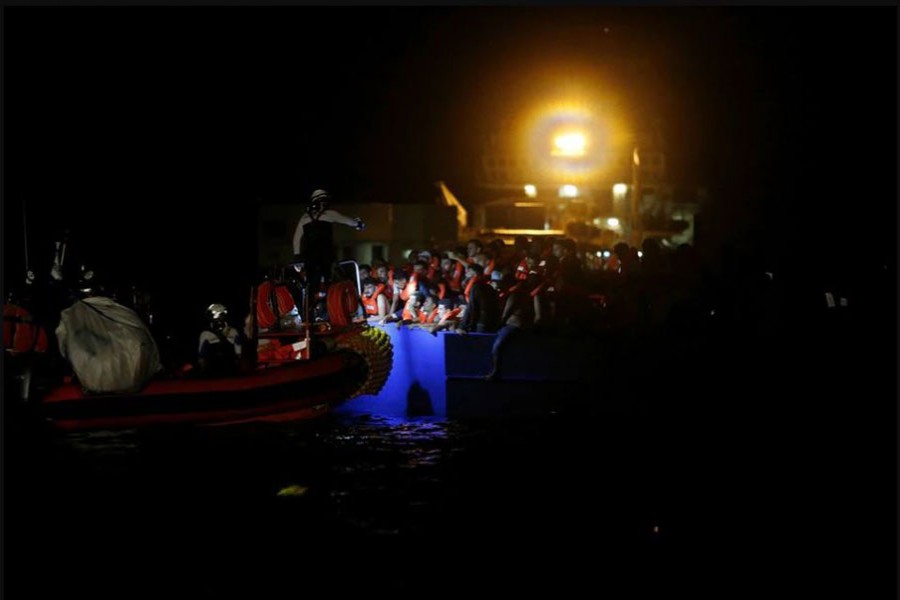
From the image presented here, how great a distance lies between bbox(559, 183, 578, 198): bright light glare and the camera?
31.4 meters

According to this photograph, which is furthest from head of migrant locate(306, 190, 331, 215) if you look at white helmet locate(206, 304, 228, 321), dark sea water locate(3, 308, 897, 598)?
dark sea water locate(3, 308, 897, 598)

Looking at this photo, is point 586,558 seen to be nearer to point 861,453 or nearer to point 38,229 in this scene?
point 861,453

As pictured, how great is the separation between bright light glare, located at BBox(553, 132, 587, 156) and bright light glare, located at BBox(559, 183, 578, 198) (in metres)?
1.17

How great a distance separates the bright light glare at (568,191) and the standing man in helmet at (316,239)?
17.3m

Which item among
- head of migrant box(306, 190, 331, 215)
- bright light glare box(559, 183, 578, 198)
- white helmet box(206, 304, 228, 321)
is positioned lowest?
white helmet box(206, 304, 228, 321)

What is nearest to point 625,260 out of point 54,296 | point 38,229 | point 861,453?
point 861,453

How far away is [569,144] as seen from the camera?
30328 millimetres

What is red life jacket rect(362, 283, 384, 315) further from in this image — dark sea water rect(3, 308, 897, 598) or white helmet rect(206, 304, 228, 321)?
white helmet rect(206, 304, 228, 321)

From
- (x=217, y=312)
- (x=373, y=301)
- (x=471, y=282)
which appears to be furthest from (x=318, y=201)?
(x=373, y=301)

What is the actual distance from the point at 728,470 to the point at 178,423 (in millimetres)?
7061

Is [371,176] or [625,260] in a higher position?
[371,176]

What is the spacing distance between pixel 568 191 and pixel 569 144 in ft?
5.63

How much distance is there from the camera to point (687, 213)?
118ft

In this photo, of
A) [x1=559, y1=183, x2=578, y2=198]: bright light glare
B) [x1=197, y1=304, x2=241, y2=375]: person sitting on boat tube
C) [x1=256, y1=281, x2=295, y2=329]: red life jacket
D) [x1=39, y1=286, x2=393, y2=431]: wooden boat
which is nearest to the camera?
[x1=39, y1=286, x2=393, y2=431]: wooden boat
